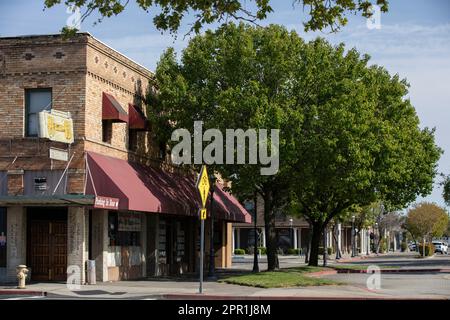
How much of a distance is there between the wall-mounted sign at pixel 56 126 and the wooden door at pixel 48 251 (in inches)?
130

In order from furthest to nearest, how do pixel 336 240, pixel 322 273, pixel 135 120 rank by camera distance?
pixel 336 240
pixel 322 273
pixel 135 120

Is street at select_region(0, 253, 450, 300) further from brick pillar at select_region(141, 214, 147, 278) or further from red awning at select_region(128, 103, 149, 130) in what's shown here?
red awning at select_region(128, 103, 149, 130)

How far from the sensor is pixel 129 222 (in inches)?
1157

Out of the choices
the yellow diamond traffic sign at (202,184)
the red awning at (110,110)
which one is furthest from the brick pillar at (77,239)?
the yellow diamond traffic sign at (202,184)

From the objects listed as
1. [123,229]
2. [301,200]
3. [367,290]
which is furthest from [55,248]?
[301,200]

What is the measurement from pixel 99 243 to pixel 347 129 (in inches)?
423

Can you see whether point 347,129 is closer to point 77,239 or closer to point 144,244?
point 144,244

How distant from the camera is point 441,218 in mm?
97812

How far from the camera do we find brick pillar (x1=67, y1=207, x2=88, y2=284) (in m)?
25.6

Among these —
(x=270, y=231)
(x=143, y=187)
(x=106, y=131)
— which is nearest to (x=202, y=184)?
(x=143, y=187)

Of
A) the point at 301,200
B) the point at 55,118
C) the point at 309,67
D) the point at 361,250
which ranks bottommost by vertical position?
the point at 361,250

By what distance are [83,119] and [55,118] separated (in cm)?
121

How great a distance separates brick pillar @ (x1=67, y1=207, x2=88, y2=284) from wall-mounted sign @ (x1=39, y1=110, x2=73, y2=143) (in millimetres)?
2566
